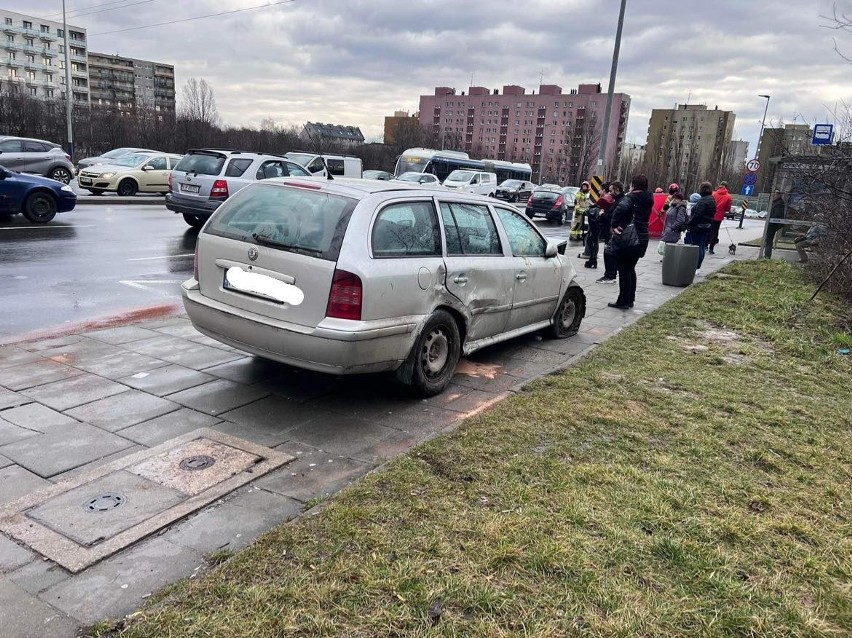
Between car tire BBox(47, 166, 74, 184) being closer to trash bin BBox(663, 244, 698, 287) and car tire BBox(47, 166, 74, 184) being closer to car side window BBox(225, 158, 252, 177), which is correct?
car side window BBox(225, 158, 252, 177)

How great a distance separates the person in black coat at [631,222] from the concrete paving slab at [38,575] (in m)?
8.01

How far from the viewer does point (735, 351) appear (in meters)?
7.20

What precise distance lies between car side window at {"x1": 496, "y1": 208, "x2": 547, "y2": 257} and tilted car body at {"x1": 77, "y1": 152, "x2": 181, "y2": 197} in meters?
18.2

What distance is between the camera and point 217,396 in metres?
4.87

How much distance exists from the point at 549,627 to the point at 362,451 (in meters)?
1.92

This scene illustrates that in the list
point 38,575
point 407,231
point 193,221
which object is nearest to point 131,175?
point 193,221

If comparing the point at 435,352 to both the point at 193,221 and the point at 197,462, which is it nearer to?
the point at 197,462

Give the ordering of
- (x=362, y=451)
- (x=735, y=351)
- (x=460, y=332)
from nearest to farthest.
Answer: (x=362, y=451) → (x=460, y=332) → (x=735, y=351)

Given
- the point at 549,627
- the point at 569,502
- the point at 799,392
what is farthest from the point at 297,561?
the point at 799,392

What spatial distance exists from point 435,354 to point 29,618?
3339 millimetres

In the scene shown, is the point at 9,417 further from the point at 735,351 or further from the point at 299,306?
the point at 735,351

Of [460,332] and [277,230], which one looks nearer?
[277,230]

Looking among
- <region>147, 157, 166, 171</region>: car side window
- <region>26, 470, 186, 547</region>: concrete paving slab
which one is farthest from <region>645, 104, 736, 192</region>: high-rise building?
<region>26, 470, 186, 547</region>: concrete paving slab

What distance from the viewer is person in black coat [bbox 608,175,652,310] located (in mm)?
9109
